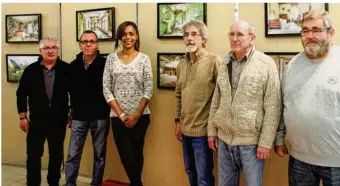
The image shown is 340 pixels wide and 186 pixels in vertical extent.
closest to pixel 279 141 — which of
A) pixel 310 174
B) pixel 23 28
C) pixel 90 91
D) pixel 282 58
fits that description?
pixel 310 174

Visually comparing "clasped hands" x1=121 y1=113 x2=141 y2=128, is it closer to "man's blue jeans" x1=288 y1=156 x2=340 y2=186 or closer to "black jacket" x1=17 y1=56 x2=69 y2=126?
"black jacket" x1=17 y1=56 x2=69 y2=126

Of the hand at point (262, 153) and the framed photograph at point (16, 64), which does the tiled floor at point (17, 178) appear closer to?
the framed photograph at point (16, 64)

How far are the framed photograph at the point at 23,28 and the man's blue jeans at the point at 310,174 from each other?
118 inches

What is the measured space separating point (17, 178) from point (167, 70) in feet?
6.56

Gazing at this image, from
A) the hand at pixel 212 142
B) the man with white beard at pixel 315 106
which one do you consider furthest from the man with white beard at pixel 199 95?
the man with white beard at pixel 315 106

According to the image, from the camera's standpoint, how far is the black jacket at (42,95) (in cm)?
306

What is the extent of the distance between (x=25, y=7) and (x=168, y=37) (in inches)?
71.0

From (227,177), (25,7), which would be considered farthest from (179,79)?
(25,7)

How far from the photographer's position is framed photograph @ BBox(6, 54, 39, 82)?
388 centimetres

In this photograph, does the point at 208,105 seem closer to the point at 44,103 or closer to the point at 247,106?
the point at 247,106

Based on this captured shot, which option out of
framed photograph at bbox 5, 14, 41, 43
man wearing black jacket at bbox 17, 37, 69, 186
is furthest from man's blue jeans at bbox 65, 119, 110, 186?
framed photograph at bbox 5, 14, 41, 43

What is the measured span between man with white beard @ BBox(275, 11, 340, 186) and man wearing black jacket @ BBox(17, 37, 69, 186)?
2.00 meters

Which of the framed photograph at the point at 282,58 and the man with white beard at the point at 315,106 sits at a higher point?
the framed photograph at the point at 282,58

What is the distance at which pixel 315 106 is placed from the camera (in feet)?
5.88
